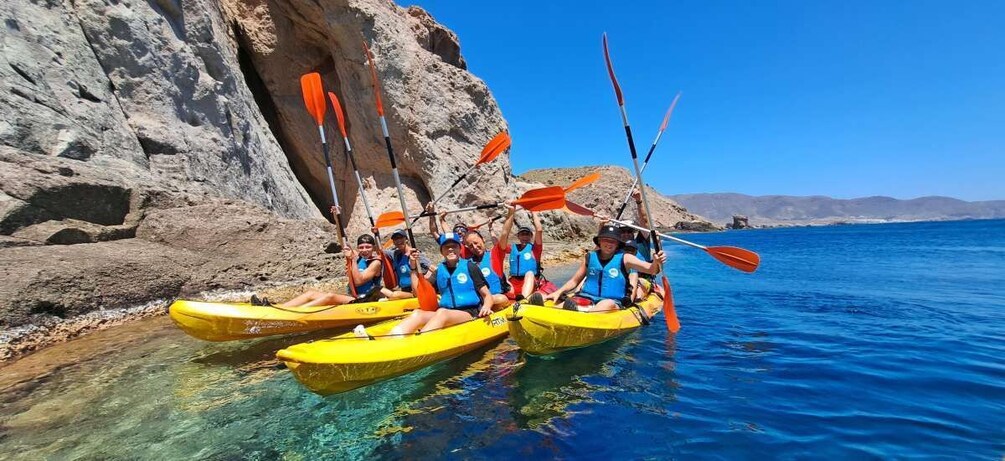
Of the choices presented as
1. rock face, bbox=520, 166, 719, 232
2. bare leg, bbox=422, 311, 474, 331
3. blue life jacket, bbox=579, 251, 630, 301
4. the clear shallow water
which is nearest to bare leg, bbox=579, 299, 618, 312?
blue life jacket, bbox=579, 251, 630, 301

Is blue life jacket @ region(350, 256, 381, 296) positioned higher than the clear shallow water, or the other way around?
blue life jacket @ region(350, 256, 381, 296)

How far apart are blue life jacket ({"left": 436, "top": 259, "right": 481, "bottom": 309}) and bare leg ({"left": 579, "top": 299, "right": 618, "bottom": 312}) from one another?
1.33 m

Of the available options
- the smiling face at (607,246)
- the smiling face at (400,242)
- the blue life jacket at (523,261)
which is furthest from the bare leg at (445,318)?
the blue life jacket at (523,261)

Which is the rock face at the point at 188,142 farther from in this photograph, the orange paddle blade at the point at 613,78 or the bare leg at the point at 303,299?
the orange paddle blade at the point at 613,78

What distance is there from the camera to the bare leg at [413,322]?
5168 millimetres

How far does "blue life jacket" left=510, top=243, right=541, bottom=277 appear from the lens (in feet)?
26.9

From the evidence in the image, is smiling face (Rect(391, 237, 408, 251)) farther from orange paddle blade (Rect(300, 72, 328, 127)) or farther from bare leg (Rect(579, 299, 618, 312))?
bare leg (Rect(579, 299, 618, 312))

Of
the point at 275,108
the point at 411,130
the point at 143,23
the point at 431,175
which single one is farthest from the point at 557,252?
the point at 143,23

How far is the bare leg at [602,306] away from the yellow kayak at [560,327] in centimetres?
10

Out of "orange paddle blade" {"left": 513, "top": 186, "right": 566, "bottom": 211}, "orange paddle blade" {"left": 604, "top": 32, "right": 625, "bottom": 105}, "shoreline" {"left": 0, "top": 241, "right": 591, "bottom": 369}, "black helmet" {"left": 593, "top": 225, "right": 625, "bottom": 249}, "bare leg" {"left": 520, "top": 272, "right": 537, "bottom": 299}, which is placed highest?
"orange paddle blade" {"left": 604, "top": 32, "right": 625, "bottom": 105}

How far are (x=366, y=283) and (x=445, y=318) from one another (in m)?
2.60

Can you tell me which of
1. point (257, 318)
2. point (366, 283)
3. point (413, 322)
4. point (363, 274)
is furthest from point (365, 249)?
point (413, 322)

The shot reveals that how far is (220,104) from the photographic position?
44.5ft

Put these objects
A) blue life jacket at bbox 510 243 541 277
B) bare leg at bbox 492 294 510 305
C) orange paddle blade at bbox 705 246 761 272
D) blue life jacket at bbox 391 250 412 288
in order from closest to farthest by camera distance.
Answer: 1. bare leg at bbox 492 294 510 305
2. orange paddle blade at bbox 705 246 761 272
3. blue life jacket at bbox 391 250 412 288
4. blue life jacket at bbox 510 243 541 277
